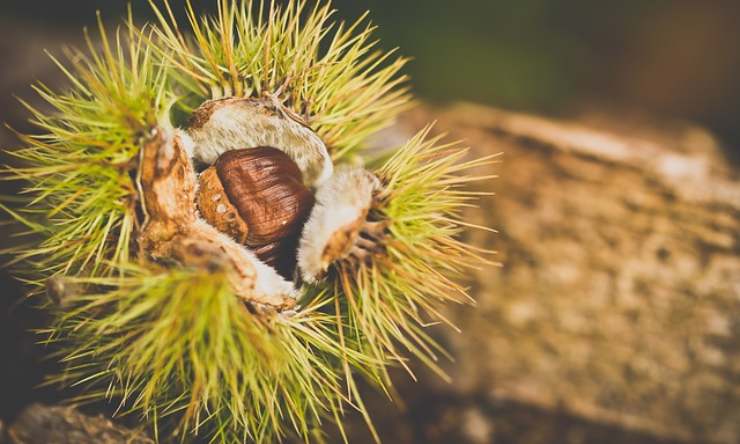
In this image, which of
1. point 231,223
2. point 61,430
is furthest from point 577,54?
point 61,430

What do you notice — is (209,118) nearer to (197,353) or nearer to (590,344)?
(197,353)

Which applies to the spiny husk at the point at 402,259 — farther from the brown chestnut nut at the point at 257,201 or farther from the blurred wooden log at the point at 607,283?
the blurred wooden log at the point at 607,283

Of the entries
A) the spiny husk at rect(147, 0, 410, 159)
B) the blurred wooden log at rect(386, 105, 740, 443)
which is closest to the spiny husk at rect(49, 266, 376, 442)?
the spiny husk at rect(147, 0, 410, 159)

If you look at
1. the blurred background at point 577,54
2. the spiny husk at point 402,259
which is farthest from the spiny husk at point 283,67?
the blurred background at point 577,54

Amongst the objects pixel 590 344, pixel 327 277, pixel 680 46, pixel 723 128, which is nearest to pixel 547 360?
pixel 590 344

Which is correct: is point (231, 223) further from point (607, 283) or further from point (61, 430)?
point (607, 283)

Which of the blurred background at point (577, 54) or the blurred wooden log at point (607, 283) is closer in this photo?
the blurred wooden log at point (607, 283)

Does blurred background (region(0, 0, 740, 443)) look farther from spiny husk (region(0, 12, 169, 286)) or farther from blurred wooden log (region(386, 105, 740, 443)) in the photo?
spiny husk (region(0, 12, 169, 286))
